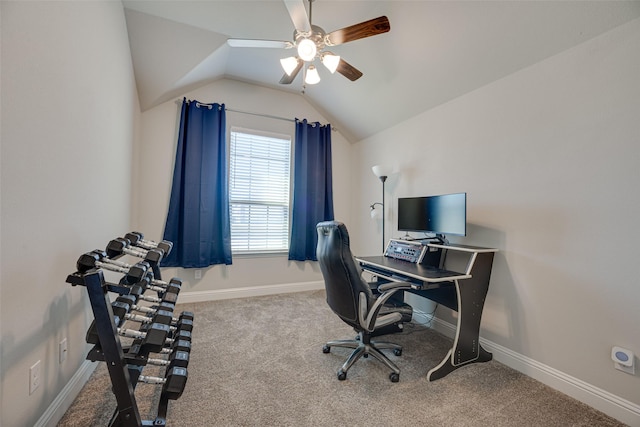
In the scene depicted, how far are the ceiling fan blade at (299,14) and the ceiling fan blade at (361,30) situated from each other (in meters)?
0.18

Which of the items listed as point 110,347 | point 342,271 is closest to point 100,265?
point 110,347

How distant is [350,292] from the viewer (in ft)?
5.92

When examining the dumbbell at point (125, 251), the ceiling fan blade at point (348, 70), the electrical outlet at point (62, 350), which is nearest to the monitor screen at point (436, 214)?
the ceiling fan blade at point (348, 70)

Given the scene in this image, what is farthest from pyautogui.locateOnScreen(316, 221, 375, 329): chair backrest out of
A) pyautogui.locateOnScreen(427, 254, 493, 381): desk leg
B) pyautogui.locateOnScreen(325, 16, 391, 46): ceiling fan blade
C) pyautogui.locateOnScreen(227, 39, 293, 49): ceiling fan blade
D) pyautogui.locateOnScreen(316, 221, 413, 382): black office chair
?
pyautogui.locateOnScreen(227, 39, 293, 49): ceiling fan blade

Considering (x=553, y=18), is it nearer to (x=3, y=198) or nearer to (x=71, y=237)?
(x=3, y=198)

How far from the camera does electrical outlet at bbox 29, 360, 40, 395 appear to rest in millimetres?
1186

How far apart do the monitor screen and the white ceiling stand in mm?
1074

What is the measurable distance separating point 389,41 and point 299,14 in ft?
3.54

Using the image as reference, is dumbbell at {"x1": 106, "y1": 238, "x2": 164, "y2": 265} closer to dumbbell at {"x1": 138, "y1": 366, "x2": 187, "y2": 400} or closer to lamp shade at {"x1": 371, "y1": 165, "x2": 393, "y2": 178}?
dumbbell at {"x1": 138, "y1": 366, "x2": 187, "y2": 400}

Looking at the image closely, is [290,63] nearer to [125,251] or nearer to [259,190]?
[125,251]

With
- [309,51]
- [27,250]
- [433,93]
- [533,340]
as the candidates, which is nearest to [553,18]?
[433,93]

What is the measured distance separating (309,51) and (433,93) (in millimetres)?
1468

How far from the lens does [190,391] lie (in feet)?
5.66

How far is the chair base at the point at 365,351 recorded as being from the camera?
1890 mm
